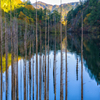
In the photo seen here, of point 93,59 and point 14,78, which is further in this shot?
point 93,59

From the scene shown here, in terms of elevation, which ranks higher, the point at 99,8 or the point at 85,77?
the point at 99,8

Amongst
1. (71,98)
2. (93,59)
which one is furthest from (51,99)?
(93,59)

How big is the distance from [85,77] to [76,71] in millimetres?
825

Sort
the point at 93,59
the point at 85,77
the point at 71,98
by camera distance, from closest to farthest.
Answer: the point at 71,98 → the point at 85,77 → the point at 93,59

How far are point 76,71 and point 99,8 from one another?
107ft

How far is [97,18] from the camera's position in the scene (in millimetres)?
42281

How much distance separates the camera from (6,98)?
7.29 meters

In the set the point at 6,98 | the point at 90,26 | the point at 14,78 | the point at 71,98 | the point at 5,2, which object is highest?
the point at 5,2

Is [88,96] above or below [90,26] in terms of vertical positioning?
below

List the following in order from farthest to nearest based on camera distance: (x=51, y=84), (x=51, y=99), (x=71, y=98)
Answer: (x=51, y=84)
(x=71, y=98)
(x=51, y=99)

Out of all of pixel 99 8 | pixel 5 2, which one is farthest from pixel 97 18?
pixel 5 2

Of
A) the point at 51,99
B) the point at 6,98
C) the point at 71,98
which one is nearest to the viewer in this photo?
the point at 6,98

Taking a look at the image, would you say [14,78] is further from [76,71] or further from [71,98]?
[76,71]

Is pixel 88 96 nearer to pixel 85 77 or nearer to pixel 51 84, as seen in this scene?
pixel 51 84
